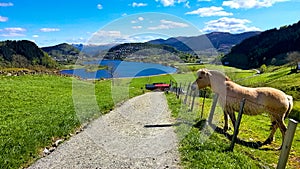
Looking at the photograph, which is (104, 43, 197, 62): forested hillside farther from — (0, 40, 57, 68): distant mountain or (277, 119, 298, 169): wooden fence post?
(0, 40, 57, 68): distant mountain

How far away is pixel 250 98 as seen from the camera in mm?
9750

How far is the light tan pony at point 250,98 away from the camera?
905 cm

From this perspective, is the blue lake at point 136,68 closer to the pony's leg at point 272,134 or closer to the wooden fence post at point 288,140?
the pony's leg at point 272,134

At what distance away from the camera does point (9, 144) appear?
8.89 metres

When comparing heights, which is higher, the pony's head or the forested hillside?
the forested hillside

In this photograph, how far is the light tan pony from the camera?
9.05 metres

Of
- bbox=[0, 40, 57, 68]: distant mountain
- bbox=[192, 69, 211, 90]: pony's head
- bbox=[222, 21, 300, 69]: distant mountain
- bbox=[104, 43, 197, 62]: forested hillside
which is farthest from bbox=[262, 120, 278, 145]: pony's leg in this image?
bbox=[0, 40, 57, 68]: distant mountain

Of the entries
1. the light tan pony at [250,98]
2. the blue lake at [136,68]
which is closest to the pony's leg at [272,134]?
the light tan pony at [250,98]

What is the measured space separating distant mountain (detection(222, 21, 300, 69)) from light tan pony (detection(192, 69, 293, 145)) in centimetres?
14712

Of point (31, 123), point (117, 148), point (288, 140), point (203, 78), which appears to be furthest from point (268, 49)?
point (288, 140)

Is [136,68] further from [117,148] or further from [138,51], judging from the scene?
[117,148]

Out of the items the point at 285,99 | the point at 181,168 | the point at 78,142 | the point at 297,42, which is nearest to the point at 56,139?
the point at 78,142

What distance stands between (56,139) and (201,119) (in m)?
7.18

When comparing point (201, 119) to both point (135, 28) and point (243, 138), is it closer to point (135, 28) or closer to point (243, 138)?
point (243, 138)
